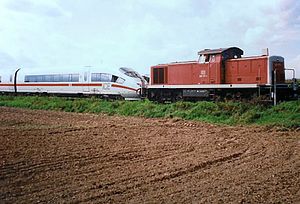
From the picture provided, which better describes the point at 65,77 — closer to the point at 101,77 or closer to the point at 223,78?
the point at 101,77

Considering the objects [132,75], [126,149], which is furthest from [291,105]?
[132,75]

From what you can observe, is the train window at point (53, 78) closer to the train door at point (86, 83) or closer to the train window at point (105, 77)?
the train door at point (86, 83)

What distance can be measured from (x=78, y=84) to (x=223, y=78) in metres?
14.6

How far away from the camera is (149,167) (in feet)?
25.2

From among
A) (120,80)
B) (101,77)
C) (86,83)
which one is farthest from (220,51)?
(86,83)

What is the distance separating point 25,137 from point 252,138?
707 centimetres

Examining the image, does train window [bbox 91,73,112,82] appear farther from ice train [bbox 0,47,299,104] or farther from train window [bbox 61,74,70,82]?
train window [bbox 61,74,70,82]

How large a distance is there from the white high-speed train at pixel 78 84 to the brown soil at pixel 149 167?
1433cm

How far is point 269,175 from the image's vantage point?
7016mm

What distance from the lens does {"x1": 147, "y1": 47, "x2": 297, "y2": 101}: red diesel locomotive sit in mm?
18578

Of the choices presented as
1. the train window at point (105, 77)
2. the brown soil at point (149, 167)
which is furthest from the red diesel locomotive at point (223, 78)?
the brown soil at point (149, 167)

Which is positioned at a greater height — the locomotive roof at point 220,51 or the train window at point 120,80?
the locomotive roof at point 220,51

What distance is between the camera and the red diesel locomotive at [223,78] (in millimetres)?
Answer: 18578

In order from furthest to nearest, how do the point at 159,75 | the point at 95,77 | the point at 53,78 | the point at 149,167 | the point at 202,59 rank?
the point at 53,78 → the point at 95,77 → the point at 159,75 → the point at 202,59 → the point at 149,167
